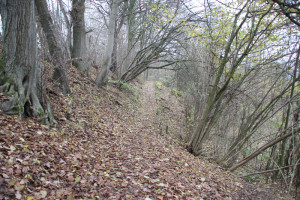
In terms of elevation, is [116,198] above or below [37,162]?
below

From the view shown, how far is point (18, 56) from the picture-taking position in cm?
383

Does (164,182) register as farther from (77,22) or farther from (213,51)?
(77,22)

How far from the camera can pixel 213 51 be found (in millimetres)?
6953

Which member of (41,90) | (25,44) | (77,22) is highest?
(77,22)

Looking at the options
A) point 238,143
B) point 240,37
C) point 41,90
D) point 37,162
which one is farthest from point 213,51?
point 37,162

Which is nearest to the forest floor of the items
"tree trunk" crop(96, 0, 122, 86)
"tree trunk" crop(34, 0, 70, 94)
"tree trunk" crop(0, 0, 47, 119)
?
"tree trunk" crop(0, 0, 47, 119)

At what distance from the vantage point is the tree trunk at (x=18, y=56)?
12.1 feet

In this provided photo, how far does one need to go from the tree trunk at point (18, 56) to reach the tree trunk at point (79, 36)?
4.00m

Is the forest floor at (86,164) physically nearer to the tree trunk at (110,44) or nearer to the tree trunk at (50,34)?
the tree trunk at (50,34)

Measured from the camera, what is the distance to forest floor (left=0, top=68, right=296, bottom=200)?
257 cm

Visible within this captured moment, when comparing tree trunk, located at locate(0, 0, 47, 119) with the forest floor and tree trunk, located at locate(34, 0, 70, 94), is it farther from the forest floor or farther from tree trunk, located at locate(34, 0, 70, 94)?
tree trunk, located at locate(34, 0, 70, 94)

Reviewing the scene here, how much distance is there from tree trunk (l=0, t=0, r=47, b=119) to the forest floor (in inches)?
14.0

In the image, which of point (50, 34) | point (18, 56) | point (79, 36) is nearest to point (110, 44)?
point (79, 36)

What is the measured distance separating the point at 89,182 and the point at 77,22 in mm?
7443
